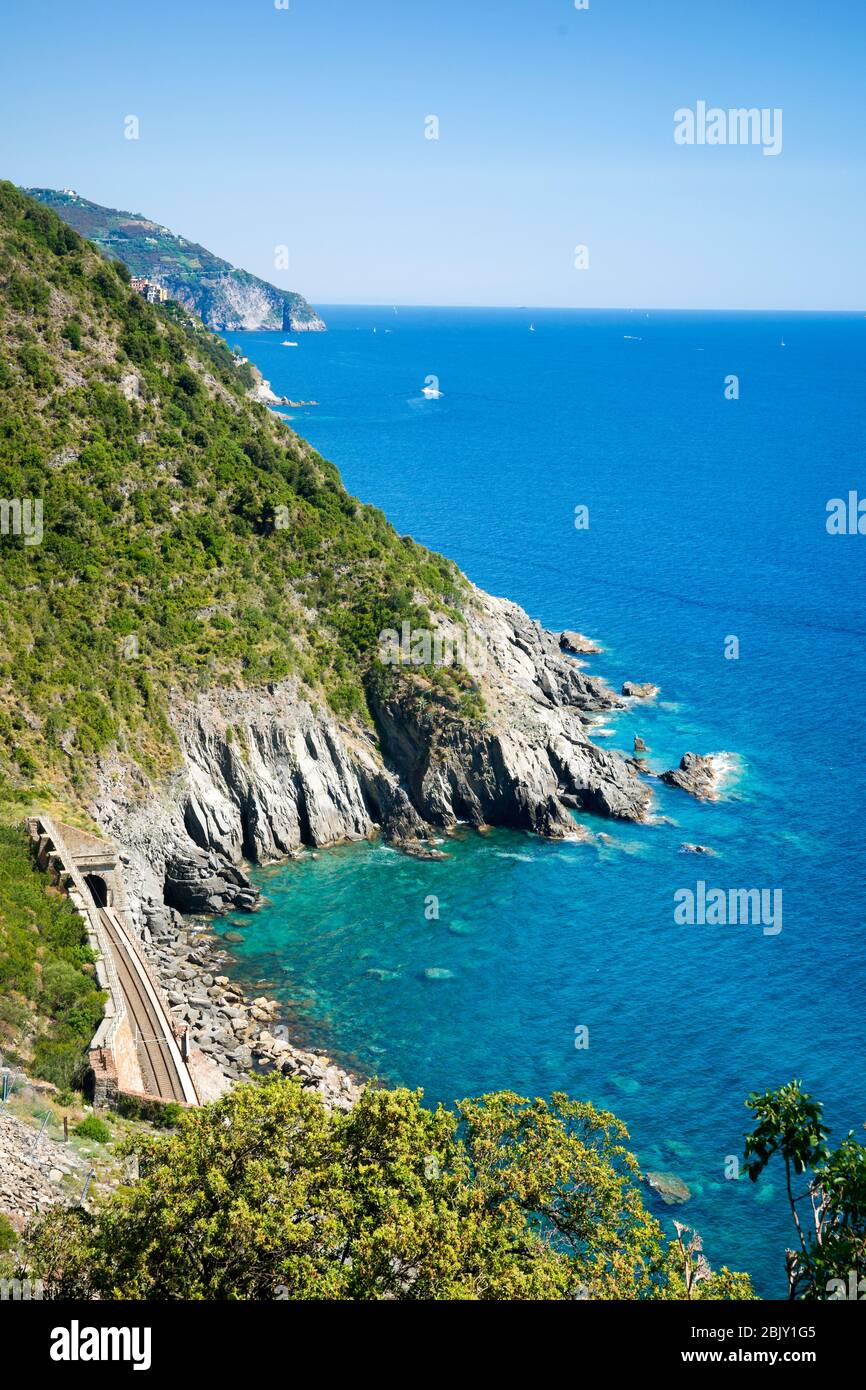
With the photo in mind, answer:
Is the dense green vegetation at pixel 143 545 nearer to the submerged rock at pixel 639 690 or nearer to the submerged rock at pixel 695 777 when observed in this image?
the submerged rock at pixel 695 777

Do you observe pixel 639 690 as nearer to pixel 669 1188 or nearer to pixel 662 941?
pixel 662 941

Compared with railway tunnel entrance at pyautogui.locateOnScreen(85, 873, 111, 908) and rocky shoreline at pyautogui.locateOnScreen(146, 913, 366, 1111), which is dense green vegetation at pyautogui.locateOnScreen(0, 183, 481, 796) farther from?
rocky shoreline at pyautogui.locateOnScreen(146, 913, 366, 1111)

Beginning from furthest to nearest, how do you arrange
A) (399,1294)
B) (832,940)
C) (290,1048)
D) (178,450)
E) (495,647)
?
(495,647) < (178,450) < (832,940) < (290,1048) < (399,1294)

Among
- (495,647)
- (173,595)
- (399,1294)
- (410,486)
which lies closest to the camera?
(399,1294)

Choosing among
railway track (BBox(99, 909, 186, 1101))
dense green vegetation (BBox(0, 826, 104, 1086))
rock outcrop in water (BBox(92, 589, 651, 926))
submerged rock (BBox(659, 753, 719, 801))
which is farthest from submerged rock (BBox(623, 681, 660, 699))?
dense green vegetation (BBox(0, 826, 104, 1086))

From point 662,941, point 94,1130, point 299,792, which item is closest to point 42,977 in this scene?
point 94,1130

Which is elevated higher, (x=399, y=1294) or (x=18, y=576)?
(x=18, y=576)
